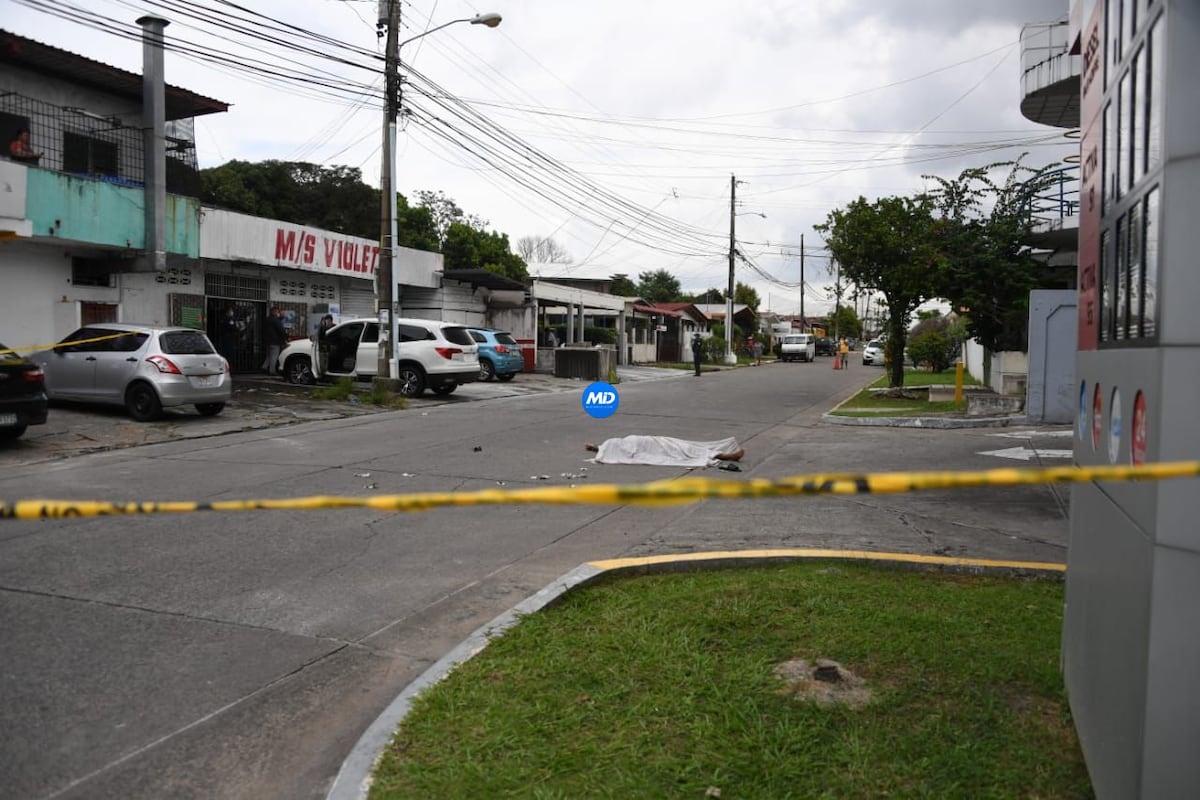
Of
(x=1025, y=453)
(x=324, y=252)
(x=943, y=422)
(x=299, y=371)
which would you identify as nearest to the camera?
(x=1025, y=453)

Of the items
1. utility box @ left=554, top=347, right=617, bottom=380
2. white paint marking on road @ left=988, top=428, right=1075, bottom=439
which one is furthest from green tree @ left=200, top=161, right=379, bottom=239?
white paint marking on road @ left=988, top=428, right=1075, bottom=439

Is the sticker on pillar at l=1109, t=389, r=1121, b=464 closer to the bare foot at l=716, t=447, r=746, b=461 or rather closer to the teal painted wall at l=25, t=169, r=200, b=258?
the bare foot at l=716, t=447, r=746, b=461

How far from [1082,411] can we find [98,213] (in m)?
19.3

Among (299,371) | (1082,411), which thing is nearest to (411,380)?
(299,371)

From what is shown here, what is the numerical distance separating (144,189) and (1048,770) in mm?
20438

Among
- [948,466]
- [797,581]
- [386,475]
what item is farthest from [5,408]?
[948,466]

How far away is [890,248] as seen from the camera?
76.7 ft

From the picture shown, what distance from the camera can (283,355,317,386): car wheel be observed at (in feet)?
74.5

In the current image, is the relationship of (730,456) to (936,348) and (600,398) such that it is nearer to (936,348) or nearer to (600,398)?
(600,398)

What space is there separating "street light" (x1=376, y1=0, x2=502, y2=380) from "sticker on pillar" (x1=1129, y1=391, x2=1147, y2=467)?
1779cm

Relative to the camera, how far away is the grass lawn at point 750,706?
346 centimetres

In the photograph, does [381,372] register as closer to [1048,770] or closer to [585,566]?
[585,566]

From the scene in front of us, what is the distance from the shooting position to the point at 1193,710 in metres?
2.57

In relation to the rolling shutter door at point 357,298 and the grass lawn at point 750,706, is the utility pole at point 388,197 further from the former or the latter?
the grass lawn at point 750,706
